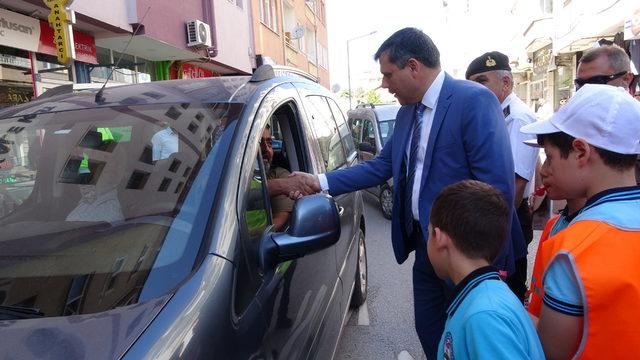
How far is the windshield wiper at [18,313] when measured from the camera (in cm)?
134

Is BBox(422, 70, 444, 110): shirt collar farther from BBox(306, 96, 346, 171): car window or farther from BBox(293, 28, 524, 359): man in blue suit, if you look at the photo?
BBox(306, 96, 346, 171): car window

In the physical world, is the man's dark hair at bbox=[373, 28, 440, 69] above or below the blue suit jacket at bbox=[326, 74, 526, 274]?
above

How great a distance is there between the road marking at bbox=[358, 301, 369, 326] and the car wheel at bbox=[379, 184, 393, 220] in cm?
343

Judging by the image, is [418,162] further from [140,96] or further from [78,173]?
[78,173]

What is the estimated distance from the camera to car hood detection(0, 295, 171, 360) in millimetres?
1138

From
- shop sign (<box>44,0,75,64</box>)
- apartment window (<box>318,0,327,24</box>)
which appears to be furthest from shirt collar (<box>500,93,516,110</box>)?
apartment window (<box>318,0,327,24</box>)

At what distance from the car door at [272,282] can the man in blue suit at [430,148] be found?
500 mm

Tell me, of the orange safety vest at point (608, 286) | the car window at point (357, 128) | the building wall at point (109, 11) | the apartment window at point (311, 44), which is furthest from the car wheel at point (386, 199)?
the apartment window at point (311, 44)

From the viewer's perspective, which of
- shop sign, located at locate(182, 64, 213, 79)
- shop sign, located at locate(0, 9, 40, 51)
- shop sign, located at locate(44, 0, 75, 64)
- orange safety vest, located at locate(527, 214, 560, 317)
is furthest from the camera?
shop sign, located at locate(182, 64, 213, 79)

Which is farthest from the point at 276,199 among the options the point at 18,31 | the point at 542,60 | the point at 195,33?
the point at 542,60

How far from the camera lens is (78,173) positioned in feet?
6.75

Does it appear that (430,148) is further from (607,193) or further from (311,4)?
(311,4)

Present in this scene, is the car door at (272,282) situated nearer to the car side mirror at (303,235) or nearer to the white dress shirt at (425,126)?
the car side mirror at (303,235)

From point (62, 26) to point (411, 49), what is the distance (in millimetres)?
6715
